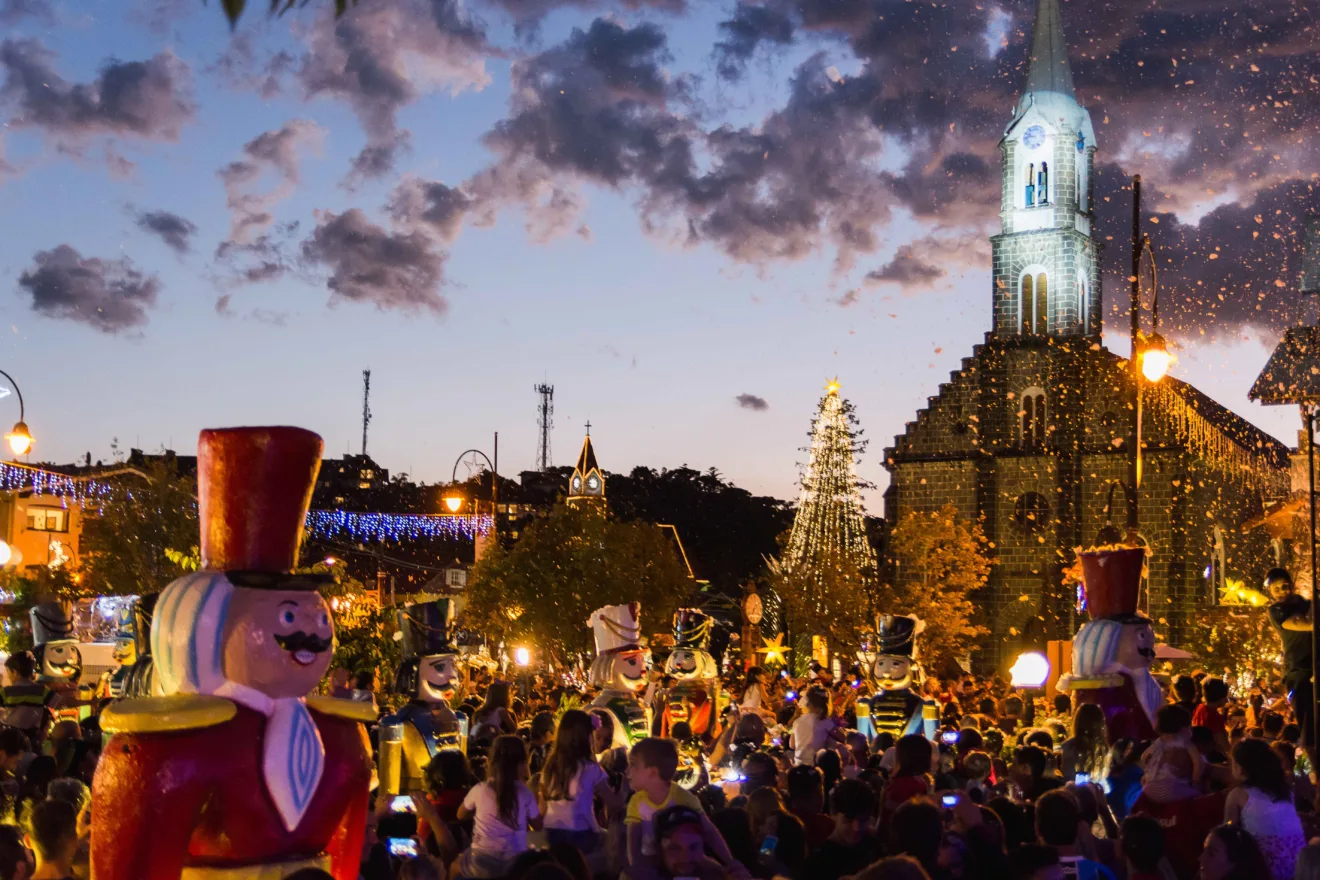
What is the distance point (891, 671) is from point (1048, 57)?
44630 millimetres

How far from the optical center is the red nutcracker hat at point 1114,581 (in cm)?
1249

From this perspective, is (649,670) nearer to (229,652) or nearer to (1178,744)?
(1178,744)

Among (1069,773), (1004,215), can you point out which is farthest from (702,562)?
(1069,773)

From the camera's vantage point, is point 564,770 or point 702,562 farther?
point 702,562

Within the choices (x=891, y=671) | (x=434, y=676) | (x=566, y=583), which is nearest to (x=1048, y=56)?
(x=566, y=583)

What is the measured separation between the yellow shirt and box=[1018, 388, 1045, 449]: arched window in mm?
45965

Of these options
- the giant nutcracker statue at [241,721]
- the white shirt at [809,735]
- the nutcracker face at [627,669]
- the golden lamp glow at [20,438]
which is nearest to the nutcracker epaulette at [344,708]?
the giant nutcracker statue at [241,721]

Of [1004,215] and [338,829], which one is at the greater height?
[1004,215]

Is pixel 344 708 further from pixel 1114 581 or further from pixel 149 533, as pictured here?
pixel 149 533

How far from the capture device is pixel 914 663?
53.4 ft

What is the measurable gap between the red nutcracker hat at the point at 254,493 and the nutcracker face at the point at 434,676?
18.1ft

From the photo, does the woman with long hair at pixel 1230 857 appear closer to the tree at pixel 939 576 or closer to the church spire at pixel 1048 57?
the tree at pixel 939 576

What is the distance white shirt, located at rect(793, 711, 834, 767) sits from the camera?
39.5 feet

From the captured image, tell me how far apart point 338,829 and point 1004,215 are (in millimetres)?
50550
